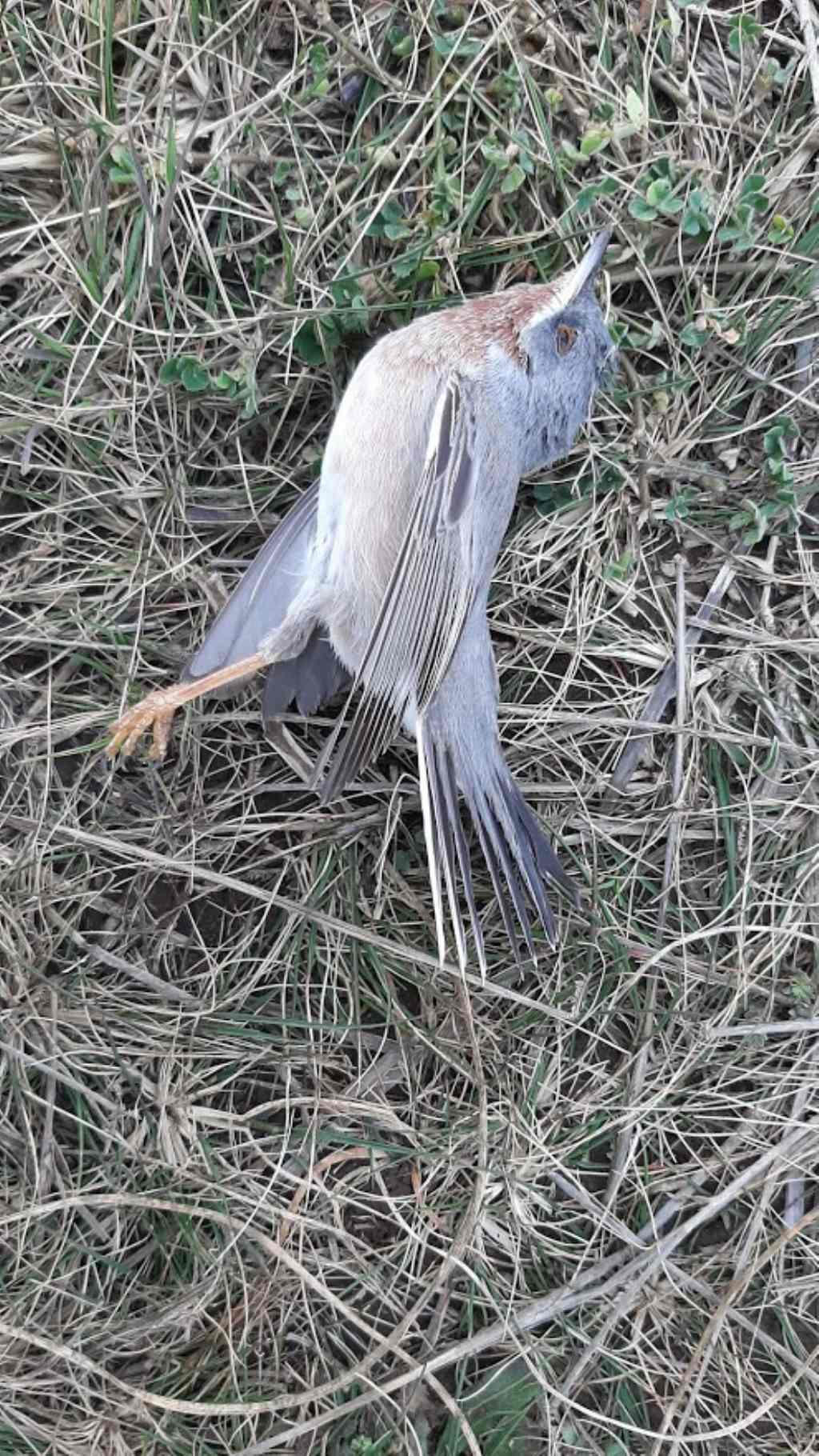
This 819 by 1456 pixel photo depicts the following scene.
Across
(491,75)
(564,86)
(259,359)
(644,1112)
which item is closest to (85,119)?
(259,359)

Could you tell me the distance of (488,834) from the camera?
3.00 m

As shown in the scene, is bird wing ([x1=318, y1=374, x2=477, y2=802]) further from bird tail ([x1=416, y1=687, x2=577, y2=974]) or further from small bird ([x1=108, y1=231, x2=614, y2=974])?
bird tail ([x1=416, y1=687, x2=577, y2=974])

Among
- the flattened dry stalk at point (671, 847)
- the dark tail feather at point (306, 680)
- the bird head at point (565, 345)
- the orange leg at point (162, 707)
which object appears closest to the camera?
the bird head at point (565, 345)

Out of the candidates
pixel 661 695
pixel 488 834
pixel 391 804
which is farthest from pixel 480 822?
pixel 661 695

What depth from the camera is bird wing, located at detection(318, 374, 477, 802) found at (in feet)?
8.96

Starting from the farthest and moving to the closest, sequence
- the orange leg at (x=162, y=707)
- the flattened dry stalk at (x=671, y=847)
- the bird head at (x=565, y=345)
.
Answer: the flattened dry stalk at (x=671, y=847), the orange leg at (x=162, y=707), the bird head at (x=565, y=345)

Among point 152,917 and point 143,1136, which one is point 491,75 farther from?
point 143,1136

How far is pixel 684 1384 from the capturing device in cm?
317

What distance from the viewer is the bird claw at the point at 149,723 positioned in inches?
119

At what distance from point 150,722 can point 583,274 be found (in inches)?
65.5

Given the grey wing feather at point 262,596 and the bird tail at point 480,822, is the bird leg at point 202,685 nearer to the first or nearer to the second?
the grey wing feather at point 262,596

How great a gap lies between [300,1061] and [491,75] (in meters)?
2.88

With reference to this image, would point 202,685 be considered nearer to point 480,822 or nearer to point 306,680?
point 306,680

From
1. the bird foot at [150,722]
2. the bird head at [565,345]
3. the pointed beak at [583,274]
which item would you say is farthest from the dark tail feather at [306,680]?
the pointed beak at [583,274]
